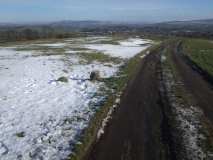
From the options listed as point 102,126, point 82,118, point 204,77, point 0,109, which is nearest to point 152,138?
point 102,126

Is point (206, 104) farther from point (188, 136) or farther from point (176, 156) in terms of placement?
point (176, 156)

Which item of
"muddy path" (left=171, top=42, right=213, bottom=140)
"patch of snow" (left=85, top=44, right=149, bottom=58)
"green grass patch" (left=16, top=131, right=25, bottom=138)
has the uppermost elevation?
"green grass patch" (left=16, top=131, right=25, bottom=138)

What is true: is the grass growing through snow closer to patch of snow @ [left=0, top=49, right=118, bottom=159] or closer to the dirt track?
the dirt track

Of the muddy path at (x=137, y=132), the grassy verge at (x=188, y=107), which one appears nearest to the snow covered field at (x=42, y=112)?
the muddy path at (x=137, y=132)

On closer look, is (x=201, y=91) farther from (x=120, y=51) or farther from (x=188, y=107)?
(x=120, y=51)

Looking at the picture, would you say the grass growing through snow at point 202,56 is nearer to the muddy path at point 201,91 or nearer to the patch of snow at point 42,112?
the muddy path at point 201,91

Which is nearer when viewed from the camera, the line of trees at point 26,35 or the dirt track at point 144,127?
the dirt track at point 144,127

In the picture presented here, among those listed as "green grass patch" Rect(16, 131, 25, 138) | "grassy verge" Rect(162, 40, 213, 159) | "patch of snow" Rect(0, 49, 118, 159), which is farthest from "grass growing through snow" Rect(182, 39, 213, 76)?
"green grass patch" Rect(16, 131, 25, 138)

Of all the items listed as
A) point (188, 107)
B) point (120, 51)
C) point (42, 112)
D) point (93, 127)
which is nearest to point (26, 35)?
point (120, 51)
